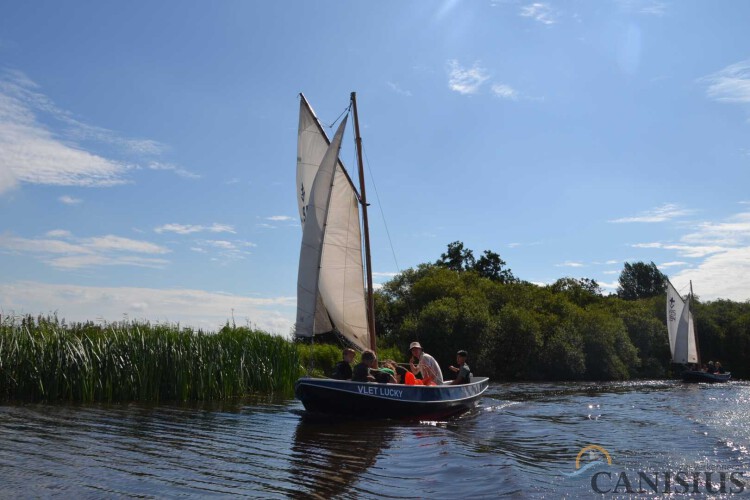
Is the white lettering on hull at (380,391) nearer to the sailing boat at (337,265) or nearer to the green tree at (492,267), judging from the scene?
the sailing boat at (337,265)

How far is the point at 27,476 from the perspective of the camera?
33.5 feet

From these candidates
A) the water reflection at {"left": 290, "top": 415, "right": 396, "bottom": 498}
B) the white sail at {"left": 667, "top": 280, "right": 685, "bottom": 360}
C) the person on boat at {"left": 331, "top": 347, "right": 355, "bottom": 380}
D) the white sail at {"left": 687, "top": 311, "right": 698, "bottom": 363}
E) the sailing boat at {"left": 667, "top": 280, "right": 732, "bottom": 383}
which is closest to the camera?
the water reflection at {"left": 290, "top": 415, "right": 396, "bottom": 498}

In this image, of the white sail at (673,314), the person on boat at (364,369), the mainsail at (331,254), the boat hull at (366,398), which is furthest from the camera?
the white sail at (673,314)

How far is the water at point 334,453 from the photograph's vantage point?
400 inches

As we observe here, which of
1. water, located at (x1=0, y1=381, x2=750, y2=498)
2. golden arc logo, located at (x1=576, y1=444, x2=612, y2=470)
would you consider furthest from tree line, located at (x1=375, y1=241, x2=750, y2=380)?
golden arc logo, located at (x1=576, y1=444, x2=612, y2=470)

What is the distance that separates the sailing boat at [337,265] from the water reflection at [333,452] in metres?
0.78

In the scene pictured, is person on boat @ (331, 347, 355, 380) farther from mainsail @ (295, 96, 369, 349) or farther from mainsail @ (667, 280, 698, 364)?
mainsail @ (667, 280, 698, 364)

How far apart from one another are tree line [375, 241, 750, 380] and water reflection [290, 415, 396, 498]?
29107 mm

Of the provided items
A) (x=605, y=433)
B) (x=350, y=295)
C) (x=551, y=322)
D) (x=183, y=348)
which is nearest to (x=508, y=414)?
(x=605, y=433)

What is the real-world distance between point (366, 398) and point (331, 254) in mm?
5572

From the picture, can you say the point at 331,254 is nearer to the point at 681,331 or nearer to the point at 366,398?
the point at 366,398

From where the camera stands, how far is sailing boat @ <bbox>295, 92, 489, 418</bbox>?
18.4 m

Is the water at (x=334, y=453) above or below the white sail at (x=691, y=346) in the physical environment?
below

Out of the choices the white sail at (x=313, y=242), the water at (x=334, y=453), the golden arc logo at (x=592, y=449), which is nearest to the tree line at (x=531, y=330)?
the water at (x=334, y=453)
